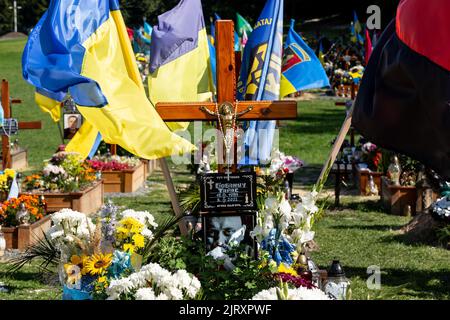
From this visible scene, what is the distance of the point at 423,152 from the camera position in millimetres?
6281

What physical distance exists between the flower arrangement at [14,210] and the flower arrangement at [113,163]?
4.99m

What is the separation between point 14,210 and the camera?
14.0 meters

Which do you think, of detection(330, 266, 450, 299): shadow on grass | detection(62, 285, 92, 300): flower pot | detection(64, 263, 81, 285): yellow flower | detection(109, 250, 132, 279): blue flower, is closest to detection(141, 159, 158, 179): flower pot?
detection(330, 266, 450, 299): shadow on grass

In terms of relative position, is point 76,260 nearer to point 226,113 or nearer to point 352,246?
point 226,113

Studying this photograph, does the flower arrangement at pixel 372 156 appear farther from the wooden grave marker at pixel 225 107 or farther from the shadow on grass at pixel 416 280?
the wooden grave marker at pixel 225 107

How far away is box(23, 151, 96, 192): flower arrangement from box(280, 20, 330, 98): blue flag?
3945 mm

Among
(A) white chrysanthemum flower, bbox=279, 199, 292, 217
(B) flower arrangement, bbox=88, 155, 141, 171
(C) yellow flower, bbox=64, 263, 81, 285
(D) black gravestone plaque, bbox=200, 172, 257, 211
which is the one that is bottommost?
(B) flower arrangement, bbox=88, 155, 141, 171

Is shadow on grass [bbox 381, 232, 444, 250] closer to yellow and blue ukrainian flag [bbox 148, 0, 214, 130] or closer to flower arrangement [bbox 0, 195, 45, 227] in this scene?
yellow and blue ukrainian flag [bbox 148, 0, 214, 130]

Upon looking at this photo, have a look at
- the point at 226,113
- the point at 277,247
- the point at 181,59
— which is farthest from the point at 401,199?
the point at 277,247

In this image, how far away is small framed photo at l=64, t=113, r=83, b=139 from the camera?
64.5 ft

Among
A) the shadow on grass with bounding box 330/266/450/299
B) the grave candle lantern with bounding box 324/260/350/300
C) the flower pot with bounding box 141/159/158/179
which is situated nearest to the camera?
the grave candle lantern with bounding box 324/260/350/300

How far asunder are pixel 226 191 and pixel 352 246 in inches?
243

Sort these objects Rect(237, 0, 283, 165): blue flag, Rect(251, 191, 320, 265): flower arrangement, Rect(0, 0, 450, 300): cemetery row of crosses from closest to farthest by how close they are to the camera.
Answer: Rect(0, 0, 450, 300): cemetery row of crosses
Rect(251, 191, 320, 265): flower arrangement
Rect(237, 0, 283, 165): blue flag

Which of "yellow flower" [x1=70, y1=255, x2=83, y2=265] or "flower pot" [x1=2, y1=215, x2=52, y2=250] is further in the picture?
"flower pot" [x1=2, y1=215, x2=52, y2=250]
